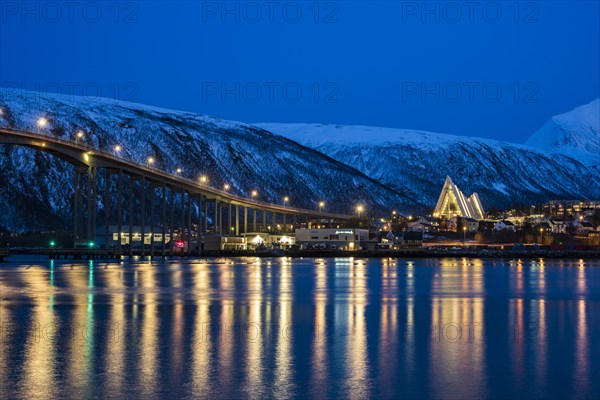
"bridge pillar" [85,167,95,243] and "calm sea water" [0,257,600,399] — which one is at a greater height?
"bridge pillar" [85,167,95,243]

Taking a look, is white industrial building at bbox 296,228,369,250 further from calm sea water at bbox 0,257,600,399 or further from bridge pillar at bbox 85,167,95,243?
calm sea water at bbox 0,257,600,399

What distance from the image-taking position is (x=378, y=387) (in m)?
19.4

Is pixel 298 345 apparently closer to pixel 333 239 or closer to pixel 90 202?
pixel 90 202

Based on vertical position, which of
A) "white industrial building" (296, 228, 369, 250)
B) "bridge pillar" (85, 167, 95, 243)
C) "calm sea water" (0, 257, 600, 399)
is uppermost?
"bridge pillar" (85, 167, 95, 243)

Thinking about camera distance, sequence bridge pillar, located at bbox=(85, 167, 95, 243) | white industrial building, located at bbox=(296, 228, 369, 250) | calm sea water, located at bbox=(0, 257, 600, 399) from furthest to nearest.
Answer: white industrial building, located at bbox=(296, 228, 369, 250) → bridge pillar, located at bbox=(85, 167, 95, 243) → calm sea water, located at bbox=(0, 257, 600, 399)

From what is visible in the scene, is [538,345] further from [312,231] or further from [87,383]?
[312,231]

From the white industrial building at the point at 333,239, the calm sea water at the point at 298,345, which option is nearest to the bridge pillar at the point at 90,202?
the white industrial building at the point at 333,239

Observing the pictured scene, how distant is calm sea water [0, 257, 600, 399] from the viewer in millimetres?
19297

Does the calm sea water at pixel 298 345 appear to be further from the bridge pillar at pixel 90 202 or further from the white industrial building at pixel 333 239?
the white industrial building at pixel 333 239

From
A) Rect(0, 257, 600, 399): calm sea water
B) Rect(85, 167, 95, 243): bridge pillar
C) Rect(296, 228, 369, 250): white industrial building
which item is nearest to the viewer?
Rect(0, 257, 600, 399): calm sea water

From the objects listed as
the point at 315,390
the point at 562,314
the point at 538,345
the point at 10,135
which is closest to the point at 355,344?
the point at 538,345

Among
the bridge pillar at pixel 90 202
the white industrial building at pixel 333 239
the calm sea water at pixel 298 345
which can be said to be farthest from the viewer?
the white industrial building at pixel 333 239

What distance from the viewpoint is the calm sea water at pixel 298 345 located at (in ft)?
63.3

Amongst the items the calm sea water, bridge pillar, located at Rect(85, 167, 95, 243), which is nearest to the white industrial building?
bridge pillar, located at Rect(85, 167, 95, 243)
